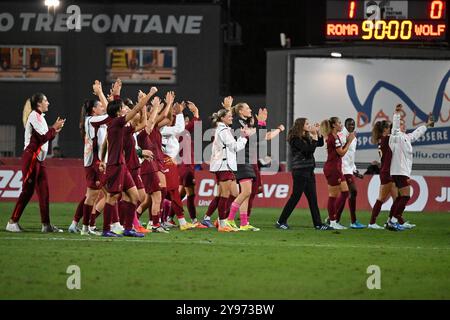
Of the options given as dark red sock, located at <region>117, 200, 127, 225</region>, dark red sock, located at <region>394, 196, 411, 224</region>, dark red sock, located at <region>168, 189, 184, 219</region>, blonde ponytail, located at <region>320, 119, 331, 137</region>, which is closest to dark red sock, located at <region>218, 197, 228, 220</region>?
dark red sock, located at <region>168, 189, 184, 219</region>

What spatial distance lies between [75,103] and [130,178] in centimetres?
3026

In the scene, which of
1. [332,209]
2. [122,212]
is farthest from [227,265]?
[332,209]

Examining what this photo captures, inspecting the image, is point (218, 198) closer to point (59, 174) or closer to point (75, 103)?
point (59, 174)

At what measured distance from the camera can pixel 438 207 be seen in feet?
93.9

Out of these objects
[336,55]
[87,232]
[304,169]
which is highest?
[336,55]

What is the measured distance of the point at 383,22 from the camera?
1331 inches

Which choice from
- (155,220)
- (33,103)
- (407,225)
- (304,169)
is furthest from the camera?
(407,225)

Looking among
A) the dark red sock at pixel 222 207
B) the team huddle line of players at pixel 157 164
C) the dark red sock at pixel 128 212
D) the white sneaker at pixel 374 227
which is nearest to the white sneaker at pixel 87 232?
the team huddle line of players at pixel 157 164

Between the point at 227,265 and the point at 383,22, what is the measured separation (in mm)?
21659

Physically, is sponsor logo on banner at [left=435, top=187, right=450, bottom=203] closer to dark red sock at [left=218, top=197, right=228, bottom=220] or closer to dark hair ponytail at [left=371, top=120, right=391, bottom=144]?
dark hair ponytail at [left=371, top=120, right=391, bottom=144]

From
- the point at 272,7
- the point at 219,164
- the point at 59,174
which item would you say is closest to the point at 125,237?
the point at 219,164

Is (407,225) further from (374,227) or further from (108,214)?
(108,214)

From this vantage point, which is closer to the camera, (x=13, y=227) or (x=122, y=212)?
(x=122, y=212)

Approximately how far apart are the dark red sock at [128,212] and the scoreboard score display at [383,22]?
17459mm
